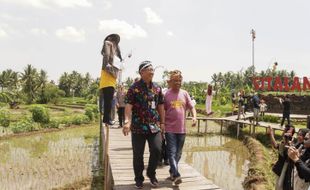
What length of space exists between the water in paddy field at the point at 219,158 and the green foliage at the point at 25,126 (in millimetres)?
9562

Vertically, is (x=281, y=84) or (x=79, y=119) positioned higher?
(x=281, y=84)

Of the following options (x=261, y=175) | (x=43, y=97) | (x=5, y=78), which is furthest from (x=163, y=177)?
(x=5, y=78)

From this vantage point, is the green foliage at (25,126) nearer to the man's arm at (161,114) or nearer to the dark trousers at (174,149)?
the dark trousers at (174,149)

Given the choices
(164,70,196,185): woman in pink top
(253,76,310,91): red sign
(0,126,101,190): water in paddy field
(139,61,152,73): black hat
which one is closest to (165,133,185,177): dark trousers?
(164,70,196,185): woman in pink top

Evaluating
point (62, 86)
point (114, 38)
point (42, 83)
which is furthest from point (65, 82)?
point (114, 38)

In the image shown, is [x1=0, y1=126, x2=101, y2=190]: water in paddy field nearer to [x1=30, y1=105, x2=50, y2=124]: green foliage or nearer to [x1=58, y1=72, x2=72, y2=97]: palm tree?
[x1=30, y1=105, x2=50, y2=124]: green foliage

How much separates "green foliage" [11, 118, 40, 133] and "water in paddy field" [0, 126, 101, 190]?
1972 mm

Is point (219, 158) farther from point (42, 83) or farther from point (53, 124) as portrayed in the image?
point (42, 83)

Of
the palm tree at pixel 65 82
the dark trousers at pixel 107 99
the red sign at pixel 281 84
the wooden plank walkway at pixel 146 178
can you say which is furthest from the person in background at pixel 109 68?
the palm tree at pixel 65 82

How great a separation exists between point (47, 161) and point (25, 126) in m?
9.61

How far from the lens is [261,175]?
29.3ft

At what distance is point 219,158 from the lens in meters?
13.2

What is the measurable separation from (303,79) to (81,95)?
62.2 metres

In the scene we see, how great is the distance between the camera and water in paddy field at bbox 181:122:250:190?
32.6 ft
